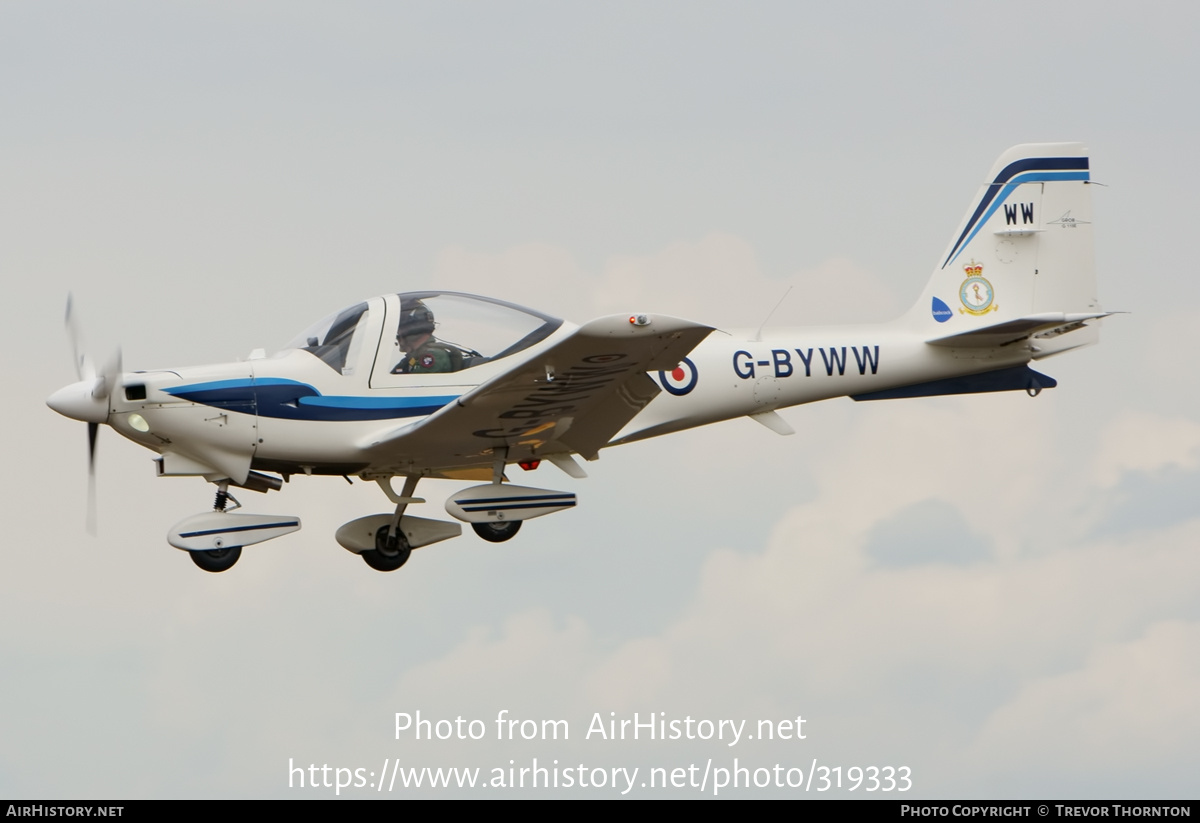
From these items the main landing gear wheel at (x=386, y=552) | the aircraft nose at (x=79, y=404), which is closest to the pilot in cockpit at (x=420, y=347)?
the main landing gear wheel at (x=386, y=552)

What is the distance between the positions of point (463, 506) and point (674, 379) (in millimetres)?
2304

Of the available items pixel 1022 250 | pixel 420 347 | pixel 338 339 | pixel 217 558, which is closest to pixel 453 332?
pixel 420 347

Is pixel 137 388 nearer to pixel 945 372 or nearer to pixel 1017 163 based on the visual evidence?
pixel 945 372

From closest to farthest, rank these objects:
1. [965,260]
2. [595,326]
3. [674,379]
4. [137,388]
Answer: [595,326], [137,388], [674,379], [965,260]

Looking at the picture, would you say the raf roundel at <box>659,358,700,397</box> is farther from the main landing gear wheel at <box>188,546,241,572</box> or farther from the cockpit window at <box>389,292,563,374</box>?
the main landing gear wheel at <box>188,546,241,572</box>

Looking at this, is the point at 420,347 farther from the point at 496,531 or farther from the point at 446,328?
the point at 496,531

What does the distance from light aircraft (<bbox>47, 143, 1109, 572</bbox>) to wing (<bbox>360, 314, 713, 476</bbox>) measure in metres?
0.02

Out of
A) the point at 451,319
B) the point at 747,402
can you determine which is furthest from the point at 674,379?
the point at 451,319

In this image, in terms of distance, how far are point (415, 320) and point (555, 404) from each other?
1.40m

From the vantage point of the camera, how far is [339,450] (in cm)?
1250

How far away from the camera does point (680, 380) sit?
13.6 metres

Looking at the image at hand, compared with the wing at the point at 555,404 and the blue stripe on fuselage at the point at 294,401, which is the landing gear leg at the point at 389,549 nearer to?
the wing at the point at 555,404

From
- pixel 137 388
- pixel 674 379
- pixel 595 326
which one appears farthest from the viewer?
pixel 674 379

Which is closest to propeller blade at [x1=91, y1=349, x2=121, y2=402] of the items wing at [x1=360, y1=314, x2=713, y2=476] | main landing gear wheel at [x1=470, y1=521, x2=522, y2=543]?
wing at [x1=360, y1=314, x2=713, y2=476]
